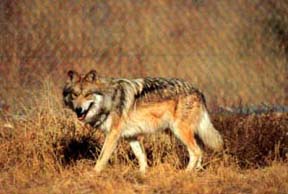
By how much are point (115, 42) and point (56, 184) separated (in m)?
4.10

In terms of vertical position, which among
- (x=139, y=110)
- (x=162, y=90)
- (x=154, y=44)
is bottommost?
(x=139, y=110)

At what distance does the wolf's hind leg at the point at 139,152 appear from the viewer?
7008mm

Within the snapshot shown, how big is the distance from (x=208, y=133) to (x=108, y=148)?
3.81 ft

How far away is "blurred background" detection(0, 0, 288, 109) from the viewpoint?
30.2ft

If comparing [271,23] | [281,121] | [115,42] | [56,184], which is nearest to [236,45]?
[271,23]

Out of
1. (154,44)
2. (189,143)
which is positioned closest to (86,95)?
(189,143)

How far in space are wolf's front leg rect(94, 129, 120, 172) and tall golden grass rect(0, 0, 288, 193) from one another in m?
0.15

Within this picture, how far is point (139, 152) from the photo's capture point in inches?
280

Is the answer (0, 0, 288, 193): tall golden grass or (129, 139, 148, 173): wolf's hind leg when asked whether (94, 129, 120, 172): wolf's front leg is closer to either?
(0, 0, 288, 193): tall golden grass

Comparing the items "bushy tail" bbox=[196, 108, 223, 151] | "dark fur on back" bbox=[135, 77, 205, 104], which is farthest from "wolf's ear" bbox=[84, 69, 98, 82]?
"bushy tail" bbox=[196, 108, 223, 151]

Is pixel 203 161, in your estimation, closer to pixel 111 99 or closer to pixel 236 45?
pixel 111 99

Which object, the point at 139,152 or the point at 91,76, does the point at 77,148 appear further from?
the point at 91,76

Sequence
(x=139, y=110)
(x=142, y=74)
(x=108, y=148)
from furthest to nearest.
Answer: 1. (x=142, y=74)
2. (x=139, y=110)
3. (x=108, y=148)

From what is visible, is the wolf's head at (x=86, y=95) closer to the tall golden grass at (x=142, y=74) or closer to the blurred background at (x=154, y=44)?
the tall golden grass at (x=142, y=74)
